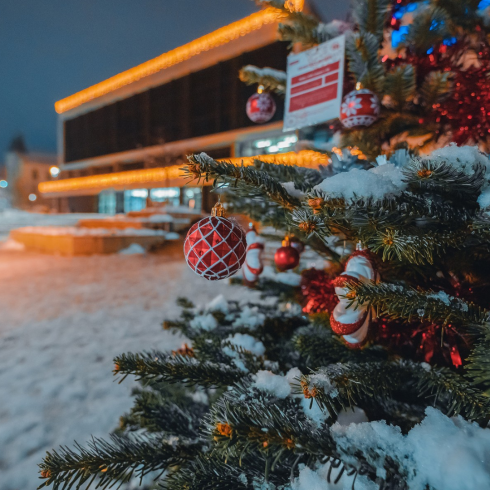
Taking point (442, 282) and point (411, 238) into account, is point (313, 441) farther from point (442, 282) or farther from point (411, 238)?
point (442, 282)

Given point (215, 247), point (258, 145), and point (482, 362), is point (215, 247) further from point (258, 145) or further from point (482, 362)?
point (258, 145)

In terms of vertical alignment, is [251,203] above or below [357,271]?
above

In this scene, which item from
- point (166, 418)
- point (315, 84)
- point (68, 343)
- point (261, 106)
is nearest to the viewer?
point (166, 418)

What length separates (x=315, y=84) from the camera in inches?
58.1

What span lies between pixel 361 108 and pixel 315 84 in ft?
1.08

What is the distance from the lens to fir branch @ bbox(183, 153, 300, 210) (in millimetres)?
667

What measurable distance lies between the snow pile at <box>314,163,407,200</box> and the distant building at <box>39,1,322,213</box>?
34.4 feet

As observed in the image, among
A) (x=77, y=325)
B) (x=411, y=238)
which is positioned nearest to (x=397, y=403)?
(x=411, y=238)

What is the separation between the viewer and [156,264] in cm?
743

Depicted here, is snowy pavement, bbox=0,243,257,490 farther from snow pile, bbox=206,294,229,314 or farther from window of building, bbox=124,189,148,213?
window of building, bbox=124,189,148,213

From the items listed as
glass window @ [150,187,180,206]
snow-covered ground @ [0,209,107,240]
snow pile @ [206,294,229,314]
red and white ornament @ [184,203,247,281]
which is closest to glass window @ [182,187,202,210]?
glass window @ [150,187,180,206]

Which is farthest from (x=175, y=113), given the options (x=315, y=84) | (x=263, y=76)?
(x=315, y=84)

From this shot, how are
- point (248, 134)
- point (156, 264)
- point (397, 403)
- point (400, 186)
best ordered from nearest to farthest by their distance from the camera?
point (400, 186)
point (397, 403)
point (156, 264)
point (248, 134)

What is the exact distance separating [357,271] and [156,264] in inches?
280
